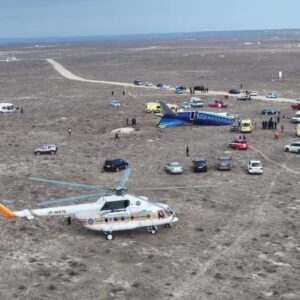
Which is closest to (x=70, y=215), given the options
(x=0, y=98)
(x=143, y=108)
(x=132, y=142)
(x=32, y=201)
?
(x=32, y=201)

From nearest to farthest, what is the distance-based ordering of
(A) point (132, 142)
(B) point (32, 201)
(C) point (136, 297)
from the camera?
(C) point (136, 297)
(B) point (32, 201)
(A) point (132, 142)

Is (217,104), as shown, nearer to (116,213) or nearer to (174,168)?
(174,168)

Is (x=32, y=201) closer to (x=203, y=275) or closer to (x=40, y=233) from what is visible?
(x=40, y=233)

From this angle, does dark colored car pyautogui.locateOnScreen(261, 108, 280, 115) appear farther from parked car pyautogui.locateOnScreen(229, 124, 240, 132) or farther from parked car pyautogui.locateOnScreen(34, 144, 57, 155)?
parked car pyautogui.locateOnScreen(34, 144, 57, 155)

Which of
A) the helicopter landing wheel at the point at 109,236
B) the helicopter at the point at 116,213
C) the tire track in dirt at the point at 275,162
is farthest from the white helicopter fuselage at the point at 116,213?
the tire track in dirt at the point at 275,162

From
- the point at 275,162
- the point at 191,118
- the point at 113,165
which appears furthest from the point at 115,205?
the point at 191,118

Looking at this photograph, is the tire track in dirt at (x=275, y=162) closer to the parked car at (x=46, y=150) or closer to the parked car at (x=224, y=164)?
the parked car at (x=224, y=164)
